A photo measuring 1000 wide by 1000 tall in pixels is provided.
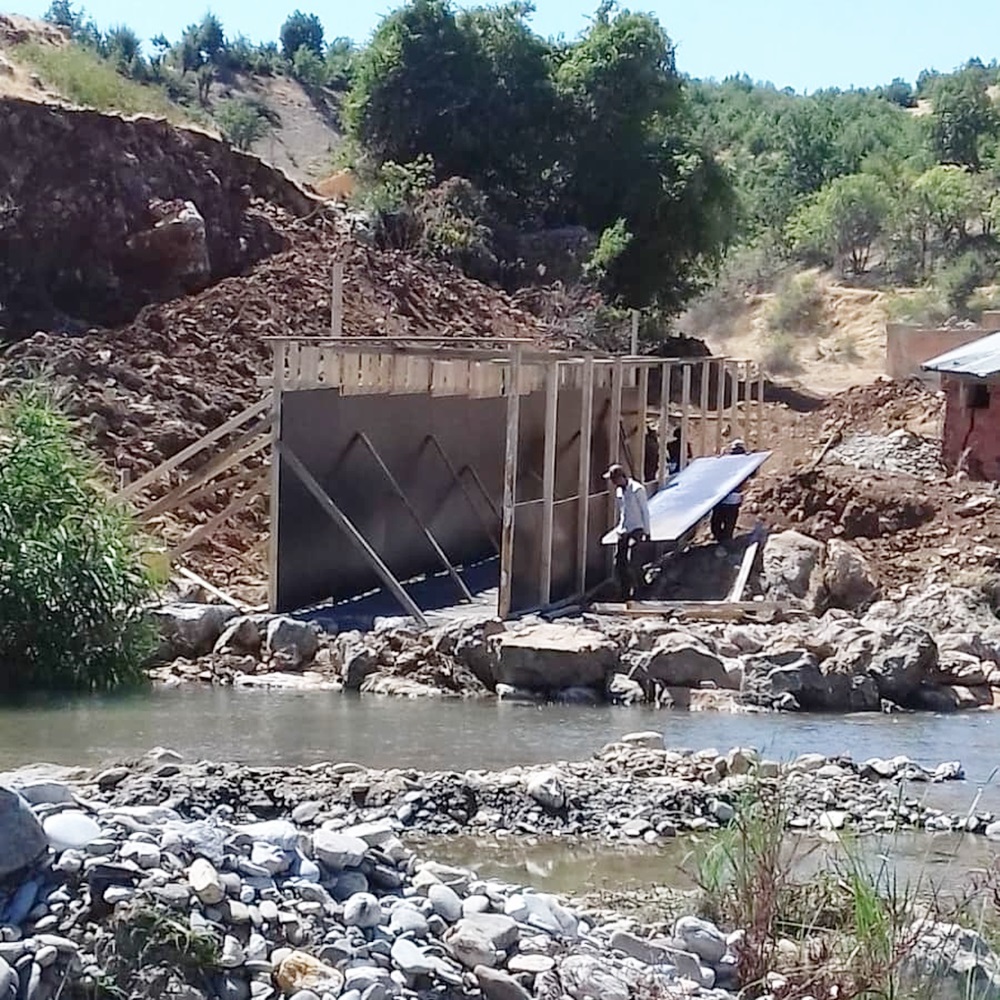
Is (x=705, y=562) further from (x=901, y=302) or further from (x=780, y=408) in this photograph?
(x=901, y=302)

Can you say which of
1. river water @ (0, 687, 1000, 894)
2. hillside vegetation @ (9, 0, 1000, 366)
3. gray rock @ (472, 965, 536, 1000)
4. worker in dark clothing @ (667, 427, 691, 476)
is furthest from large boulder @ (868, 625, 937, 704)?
hillside vegetation @ (9, 0, 1000, 366)

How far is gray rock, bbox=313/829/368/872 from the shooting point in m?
6.97

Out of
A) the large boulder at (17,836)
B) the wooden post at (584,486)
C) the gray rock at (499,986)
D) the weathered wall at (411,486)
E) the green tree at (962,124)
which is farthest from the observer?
the green tree at (962,124)

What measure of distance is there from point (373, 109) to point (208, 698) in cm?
2478

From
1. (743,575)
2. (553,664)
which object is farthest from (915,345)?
(553,664)

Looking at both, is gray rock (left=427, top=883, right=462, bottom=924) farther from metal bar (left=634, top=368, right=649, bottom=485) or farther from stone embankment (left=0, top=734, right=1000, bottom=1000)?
metal bar (left=634, top=368, right=649, bottom=485)

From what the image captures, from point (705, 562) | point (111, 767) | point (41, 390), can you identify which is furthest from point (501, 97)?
point (111, 767)

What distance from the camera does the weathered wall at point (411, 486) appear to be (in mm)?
16141

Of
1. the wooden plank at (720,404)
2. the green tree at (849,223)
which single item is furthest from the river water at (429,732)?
the green tree at (849,223)

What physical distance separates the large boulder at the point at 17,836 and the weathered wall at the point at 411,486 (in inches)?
365

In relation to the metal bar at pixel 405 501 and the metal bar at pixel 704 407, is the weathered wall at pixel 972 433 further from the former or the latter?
the metal bar at pixel 405 501

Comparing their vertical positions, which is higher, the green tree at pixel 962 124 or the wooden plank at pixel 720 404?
the green tree at pixel 962 124

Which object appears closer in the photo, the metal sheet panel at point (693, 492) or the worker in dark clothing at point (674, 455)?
the metal sheet panel at point (693, 492)

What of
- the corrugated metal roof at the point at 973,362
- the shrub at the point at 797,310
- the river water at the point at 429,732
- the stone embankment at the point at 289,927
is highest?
the shrub at the point at 797,310
